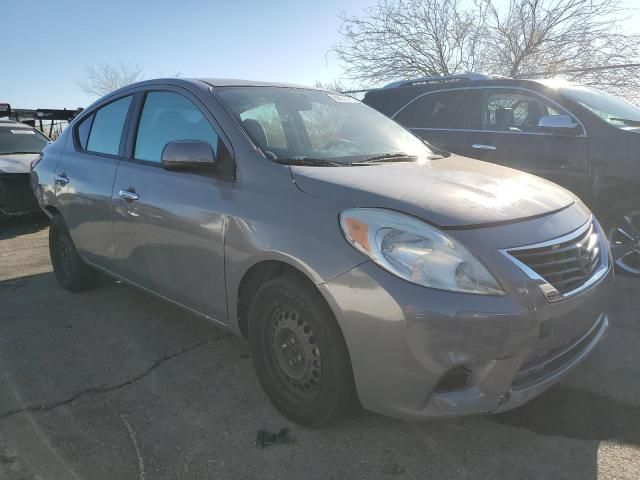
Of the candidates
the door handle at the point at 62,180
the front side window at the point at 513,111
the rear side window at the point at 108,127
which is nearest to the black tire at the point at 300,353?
the rear side window at the point at 108,127

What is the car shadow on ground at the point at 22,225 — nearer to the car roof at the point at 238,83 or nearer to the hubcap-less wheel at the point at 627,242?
the car roof at the point at 238,83

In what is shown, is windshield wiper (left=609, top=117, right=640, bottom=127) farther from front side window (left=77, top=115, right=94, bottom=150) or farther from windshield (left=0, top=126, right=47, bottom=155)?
windshield (left=0, top=126, right=47, bottom=155)

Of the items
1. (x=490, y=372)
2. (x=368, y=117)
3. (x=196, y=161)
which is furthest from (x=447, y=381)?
(x=368, y=117)

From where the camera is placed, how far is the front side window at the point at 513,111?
5039 mm

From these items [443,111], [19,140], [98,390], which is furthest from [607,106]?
[19,140]

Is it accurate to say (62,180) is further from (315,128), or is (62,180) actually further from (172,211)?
(315,128)

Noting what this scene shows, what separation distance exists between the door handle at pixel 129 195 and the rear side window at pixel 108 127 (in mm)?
421

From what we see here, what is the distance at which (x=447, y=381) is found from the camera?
2.13 metres

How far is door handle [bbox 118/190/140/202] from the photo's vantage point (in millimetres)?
3369

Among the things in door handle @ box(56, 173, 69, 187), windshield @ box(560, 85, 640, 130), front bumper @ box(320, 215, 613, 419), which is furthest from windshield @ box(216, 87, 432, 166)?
windshield @ box(560, 85, 640, 130)

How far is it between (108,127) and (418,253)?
2880mm

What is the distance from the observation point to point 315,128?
10.9ft

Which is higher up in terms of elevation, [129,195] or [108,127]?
[108,127]

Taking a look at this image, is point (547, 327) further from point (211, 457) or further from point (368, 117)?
point (368, 117)
